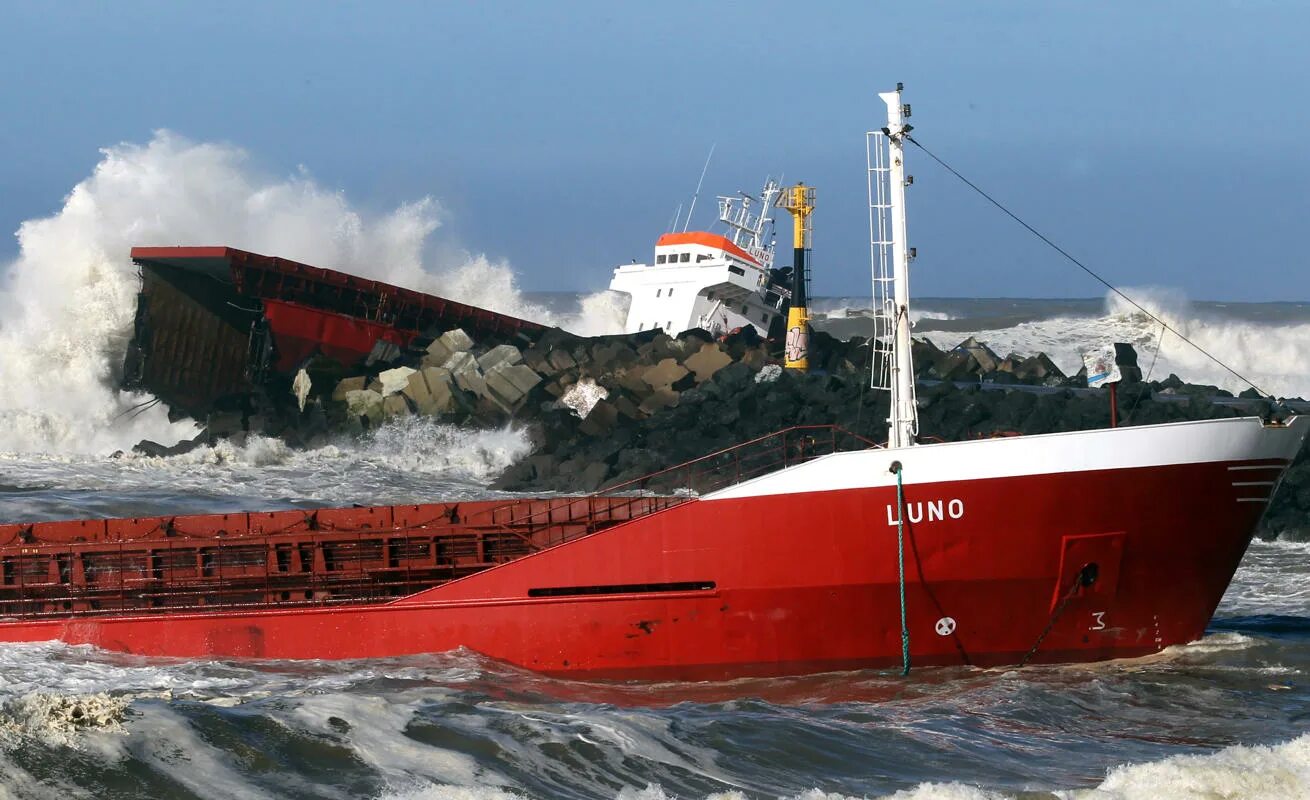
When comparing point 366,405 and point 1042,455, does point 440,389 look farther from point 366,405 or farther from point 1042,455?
point 1042,455

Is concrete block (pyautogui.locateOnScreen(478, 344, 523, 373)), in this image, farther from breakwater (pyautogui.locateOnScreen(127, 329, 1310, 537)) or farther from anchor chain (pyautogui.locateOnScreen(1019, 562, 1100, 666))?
anchor chain (pyautogui.locateOnScreen(1019, 562, 1100, 666))

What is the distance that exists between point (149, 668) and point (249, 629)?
1056mm

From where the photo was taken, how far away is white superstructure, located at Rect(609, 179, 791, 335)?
40.0 m

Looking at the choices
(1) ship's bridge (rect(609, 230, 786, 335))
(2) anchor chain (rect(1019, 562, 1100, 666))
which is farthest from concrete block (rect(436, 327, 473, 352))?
(2) anchor chain (rect(1019, 562, 1100, 666))

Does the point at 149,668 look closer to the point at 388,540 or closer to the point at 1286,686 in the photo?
the point at 388,540

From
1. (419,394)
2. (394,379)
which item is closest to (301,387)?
(394,379)

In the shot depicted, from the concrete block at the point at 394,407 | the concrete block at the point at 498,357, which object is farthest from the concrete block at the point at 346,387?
the concrete block at the point at 498,357

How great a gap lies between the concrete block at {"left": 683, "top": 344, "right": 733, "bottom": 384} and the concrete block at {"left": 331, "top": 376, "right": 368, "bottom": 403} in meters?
8.42

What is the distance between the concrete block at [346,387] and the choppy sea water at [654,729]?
71.4 ft

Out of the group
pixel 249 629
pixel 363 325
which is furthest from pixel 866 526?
pixel 363 325

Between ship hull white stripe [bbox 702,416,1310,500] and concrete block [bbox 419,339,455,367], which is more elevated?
concrete block [bbox 419,339,455,367]

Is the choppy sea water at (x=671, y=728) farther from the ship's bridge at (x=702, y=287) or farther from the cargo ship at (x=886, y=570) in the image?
the ship's bridge at (x=702, y=287)

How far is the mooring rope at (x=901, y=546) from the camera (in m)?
13.3

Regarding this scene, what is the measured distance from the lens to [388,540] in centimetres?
1572
